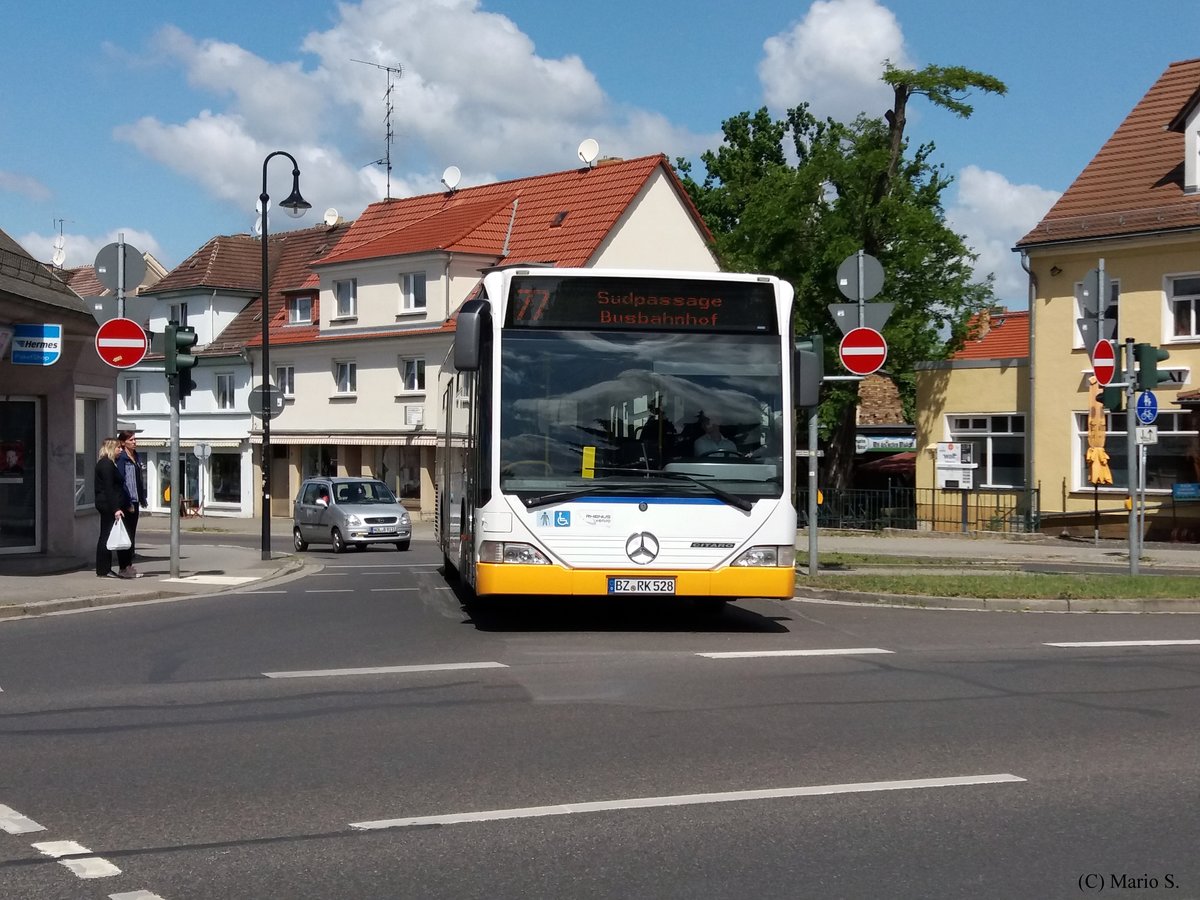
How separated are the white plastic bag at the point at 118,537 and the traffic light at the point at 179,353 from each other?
184 cm

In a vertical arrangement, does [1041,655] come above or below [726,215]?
below

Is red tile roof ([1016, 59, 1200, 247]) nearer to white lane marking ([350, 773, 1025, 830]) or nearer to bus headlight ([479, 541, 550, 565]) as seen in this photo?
bus headlight ([479, 541, 550, 565])

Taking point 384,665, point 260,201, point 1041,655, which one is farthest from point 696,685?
point 260,201

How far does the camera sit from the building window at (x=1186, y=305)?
110 ft

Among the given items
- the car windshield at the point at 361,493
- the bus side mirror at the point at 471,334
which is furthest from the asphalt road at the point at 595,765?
the car windshield at the point at 361,493

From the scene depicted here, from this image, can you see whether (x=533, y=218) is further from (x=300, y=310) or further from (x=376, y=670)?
(x=376, y=670)

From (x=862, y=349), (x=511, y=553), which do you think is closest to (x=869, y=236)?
(x=862, y=349)

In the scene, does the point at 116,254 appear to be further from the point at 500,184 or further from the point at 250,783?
the point at 500,184

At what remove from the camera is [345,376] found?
185ft

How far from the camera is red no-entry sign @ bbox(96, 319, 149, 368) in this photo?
1844cm

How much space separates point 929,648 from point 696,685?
321cm

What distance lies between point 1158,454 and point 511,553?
25.1 meters

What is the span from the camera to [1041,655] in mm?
12320

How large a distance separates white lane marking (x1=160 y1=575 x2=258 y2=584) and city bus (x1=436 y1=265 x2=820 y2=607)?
7.85 metres
